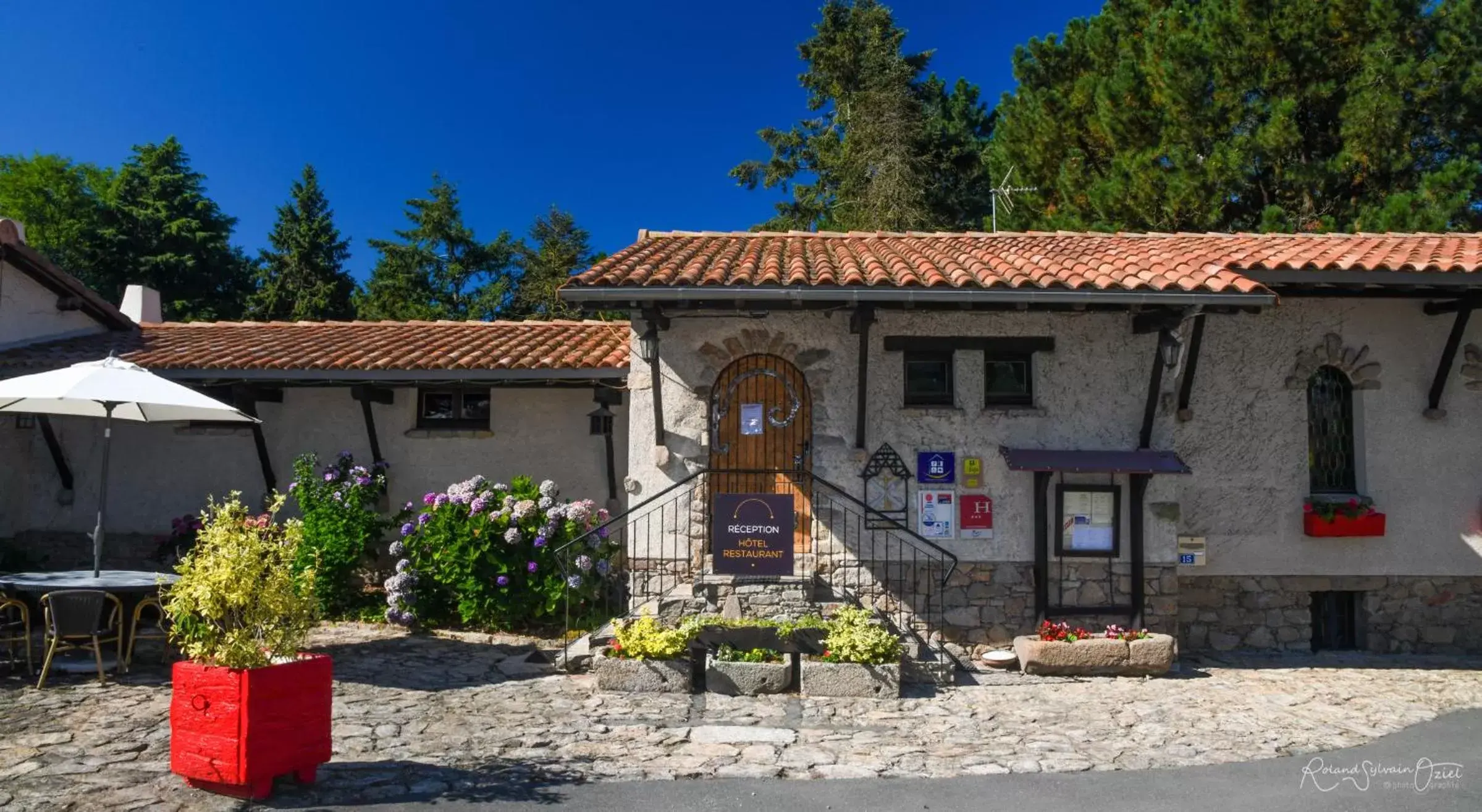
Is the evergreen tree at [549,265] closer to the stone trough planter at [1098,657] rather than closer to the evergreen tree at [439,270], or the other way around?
the evergreen tree at [439,270]

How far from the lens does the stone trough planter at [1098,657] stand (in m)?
7.96

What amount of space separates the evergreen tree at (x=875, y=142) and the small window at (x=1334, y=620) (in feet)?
44.8

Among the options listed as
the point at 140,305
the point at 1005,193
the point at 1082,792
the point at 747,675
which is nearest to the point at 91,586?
the point at 747,675

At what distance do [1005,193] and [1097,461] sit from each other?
12.5m

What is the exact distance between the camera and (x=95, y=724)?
19.0ft

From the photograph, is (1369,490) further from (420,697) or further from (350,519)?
(350,519)

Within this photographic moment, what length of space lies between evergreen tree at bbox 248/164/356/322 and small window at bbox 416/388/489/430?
18262 millimetres

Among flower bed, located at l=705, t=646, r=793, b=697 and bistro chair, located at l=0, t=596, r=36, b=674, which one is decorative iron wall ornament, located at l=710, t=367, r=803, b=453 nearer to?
flower bed, located at l=705, t=646, r=793, b=697

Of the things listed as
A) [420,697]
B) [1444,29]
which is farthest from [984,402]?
[1444,29]

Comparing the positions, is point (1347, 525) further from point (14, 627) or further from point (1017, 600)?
point (14, 627)

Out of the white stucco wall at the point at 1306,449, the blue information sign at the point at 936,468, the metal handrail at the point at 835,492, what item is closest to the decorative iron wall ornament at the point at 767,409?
the metal handrail at the point at 835,492

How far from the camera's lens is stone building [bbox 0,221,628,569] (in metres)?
10.0

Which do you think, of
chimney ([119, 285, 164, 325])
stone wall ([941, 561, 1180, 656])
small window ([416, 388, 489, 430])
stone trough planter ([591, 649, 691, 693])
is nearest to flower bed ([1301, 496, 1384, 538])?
stone wall ([941, 561, 1180, 656])

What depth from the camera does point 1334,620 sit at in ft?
30.8
